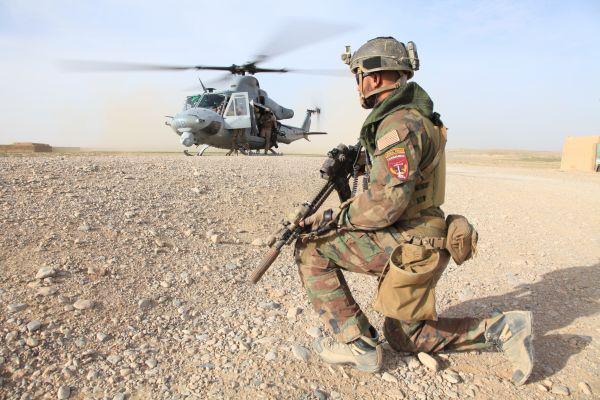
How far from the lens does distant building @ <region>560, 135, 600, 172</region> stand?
19516 mm

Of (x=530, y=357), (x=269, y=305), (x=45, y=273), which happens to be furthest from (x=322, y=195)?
(x=45, y=273)

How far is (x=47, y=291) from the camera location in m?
3.19

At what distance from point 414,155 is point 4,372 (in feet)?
8.33

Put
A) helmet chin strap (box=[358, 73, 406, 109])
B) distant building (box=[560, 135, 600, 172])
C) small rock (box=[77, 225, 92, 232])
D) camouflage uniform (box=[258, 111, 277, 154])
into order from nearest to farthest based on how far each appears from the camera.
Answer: helmet chin strap (box=[358, 73, 406, 109]), small rock (box=[77, 225, 92, 232]), camouflage uniform (box=[258, 111, 277, 154]), distant building (box=[560, 135, 600, 172])

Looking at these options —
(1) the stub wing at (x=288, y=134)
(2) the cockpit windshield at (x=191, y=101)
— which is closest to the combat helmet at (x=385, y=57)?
(2) the cockpit windshield at (x=191, y=101)

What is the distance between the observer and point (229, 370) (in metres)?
2.69

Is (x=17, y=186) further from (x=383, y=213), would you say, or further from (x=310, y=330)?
(x=383, y=213)

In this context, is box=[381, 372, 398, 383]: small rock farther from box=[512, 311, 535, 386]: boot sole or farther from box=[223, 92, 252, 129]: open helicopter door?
box=[223, 92, 252, 129]: open helicopter door

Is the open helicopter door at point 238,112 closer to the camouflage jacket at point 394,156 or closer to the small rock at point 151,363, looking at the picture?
the camouflage jacket at point 394,156

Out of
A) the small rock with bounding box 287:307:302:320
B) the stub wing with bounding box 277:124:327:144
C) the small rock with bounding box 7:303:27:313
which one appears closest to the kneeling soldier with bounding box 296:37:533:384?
Result: the small rock with bounding box 287:307:302:320

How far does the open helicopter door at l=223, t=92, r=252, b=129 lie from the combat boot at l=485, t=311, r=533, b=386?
13060 mm

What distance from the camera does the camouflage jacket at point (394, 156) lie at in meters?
2.59

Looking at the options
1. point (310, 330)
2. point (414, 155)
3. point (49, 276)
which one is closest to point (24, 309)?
point (49, 276)

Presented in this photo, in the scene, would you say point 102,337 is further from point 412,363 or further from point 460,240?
point 460,240
